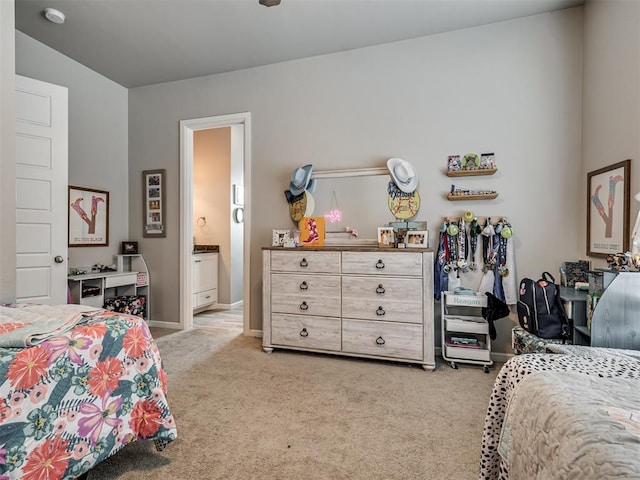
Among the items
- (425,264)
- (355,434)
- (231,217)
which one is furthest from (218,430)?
(231,217)

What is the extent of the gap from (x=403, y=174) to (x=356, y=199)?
0.51 m

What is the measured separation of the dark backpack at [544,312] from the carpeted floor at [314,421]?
23.3 inches

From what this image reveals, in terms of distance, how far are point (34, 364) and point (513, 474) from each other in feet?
5.10

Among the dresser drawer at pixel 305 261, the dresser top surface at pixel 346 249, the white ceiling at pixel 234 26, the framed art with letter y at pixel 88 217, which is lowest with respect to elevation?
the dresser drawer at pixel 305 261

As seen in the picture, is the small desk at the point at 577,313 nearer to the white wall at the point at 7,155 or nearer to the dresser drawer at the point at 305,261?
the dresser drawer at the point at 305,261

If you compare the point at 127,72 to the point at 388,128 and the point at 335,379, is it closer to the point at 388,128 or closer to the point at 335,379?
the point at 388,128

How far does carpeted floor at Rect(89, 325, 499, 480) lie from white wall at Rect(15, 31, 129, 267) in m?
1.98

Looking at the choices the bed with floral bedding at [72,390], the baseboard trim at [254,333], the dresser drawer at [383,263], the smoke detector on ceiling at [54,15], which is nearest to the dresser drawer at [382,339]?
the dresser drawer at [383,263]

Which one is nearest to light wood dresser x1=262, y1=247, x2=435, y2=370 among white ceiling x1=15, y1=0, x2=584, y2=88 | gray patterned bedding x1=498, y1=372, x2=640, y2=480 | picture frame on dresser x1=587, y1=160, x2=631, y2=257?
picture frame on dresser x1=587, y1=160, x2=631, y2=257

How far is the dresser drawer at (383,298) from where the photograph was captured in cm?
268

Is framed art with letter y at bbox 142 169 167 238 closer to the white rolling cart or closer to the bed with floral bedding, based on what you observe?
the bed with floral bedding

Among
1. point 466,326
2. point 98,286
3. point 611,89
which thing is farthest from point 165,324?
point 611,89

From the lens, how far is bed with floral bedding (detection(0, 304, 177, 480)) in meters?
1.11

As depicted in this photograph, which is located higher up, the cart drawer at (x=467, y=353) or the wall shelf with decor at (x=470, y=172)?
the wall shelf with decor at (x=470, y=172)
